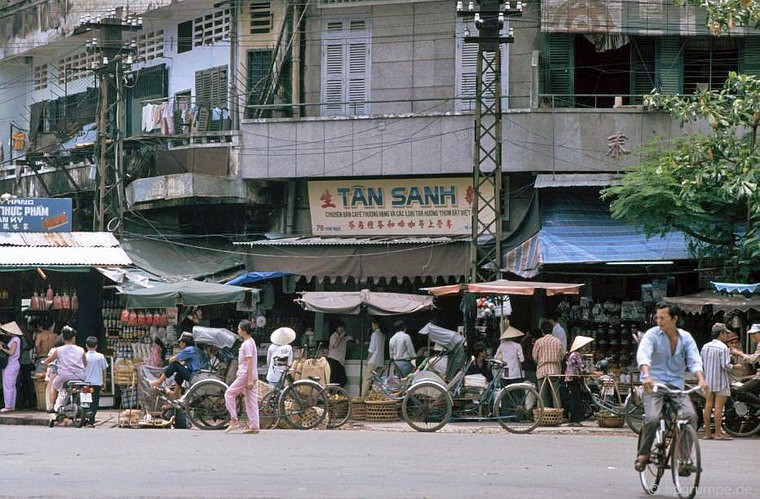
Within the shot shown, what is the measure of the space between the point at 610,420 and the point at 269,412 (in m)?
5.19

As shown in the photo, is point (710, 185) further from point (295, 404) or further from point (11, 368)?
point (11, 368)

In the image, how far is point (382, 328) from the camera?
23875 millimetres

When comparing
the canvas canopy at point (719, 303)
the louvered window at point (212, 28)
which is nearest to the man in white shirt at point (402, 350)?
the canvas canopy at point (719, 303)

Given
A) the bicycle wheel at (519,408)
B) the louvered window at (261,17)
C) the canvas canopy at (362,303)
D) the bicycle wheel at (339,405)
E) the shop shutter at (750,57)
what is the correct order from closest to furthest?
the bicycle wheel at (519,408), the bicycle wheel at (339,405), the canvas canopy at (362,303), the shop shutter at (750,57), the louvered window at (261,17)

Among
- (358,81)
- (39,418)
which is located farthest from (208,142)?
(39,418)

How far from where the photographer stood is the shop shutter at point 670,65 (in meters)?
25.0

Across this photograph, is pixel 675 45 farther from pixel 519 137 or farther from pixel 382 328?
pixel 382 328

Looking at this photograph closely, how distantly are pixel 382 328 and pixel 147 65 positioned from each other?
32.7 feet

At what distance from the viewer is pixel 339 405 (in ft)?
62.9

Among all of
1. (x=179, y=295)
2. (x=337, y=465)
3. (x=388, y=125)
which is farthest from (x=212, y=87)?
(x=337, y=465)

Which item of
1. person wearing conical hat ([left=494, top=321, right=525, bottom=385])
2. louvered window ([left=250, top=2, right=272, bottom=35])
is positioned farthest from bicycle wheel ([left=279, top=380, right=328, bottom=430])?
louvered window ([left=250, top=2, right=272, bottom=35])

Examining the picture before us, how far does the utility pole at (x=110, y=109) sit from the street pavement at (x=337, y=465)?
10.5 meters

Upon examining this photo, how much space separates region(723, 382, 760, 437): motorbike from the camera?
17547 mm

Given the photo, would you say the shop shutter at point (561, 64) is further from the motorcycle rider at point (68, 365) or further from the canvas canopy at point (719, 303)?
the motorcycle rider at point (68, 365)
